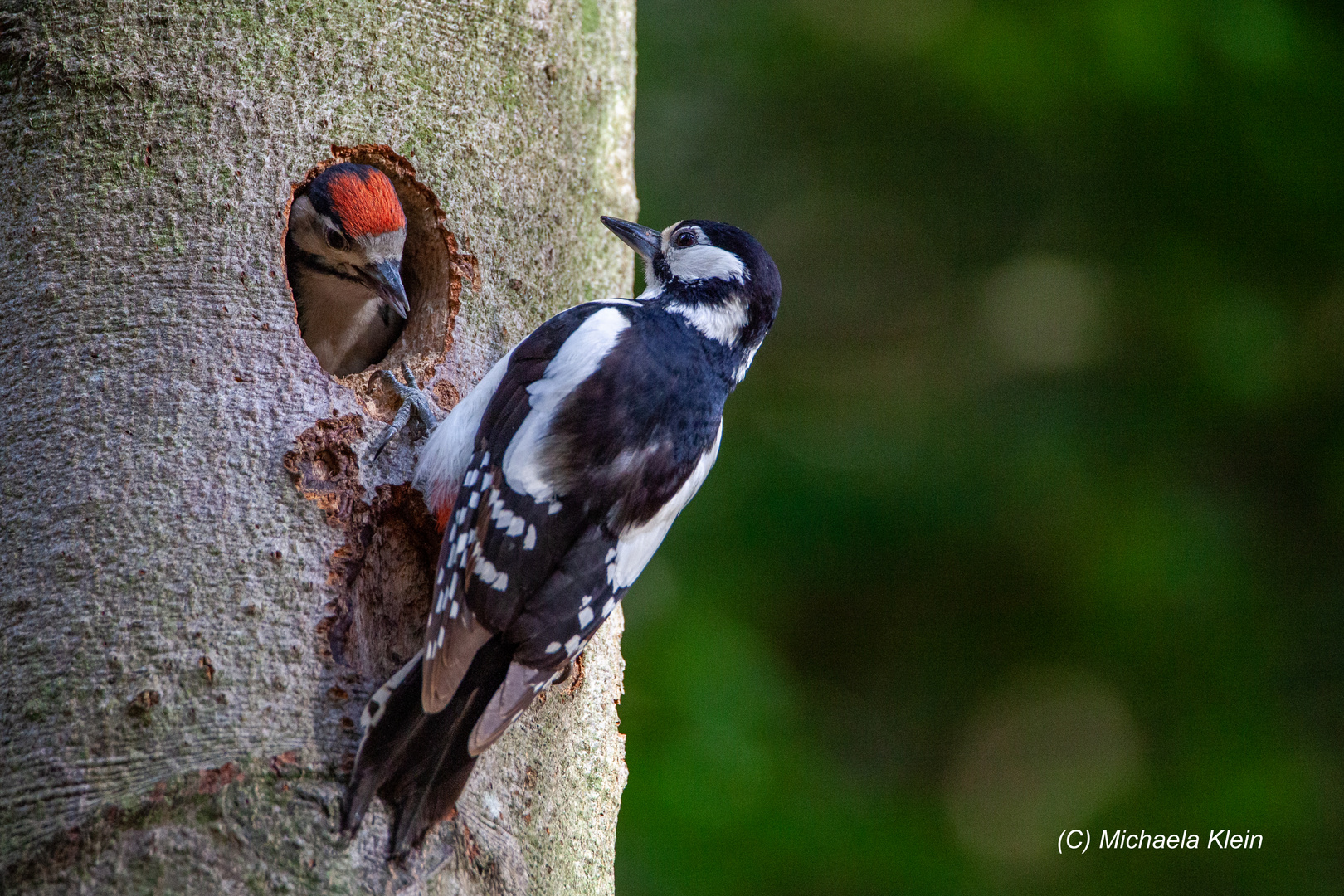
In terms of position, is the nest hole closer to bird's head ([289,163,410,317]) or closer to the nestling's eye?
bird's head ([289,163,410,317])

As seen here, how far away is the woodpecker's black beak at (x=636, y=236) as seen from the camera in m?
3.10

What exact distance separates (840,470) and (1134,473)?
1.10 m

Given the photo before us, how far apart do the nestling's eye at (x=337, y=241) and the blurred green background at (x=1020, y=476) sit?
1.86 meters

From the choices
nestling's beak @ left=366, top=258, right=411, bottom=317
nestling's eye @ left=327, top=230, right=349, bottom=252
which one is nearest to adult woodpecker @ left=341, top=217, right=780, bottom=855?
nestling's beak @ left=366, top=258, right=411, bottom=317

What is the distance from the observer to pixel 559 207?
2.92 meters

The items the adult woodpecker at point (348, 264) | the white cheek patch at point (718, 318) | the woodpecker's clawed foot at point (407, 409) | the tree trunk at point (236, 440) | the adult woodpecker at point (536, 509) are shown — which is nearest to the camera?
the tree trunk at point (236, 440)

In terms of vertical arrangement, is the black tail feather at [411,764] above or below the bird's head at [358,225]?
below

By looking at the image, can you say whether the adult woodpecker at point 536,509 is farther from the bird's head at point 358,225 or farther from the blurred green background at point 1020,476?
the blurred green background at point 1020,476

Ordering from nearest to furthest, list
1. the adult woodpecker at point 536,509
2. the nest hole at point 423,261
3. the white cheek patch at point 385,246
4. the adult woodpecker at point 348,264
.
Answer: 1. the adult woodpecker at point 536,509
2. the nest hole at point 423,261
3. the adult woodpecker at point 348,264
4. the white cheek patch at point 385,246

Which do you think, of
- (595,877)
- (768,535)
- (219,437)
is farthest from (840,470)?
(219,437)

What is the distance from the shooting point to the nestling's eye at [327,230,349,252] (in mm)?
3027

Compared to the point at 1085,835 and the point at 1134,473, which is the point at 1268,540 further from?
the point at 1085,835

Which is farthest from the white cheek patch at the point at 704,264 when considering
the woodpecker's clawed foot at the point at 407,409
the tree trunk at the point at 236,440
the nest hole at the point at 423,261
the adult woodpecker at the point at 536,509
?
the woodpecker's clawed foot at the point at 407,409

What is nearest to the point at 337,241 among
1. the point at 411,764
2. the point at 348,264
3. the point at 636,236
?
the point at 348,264
